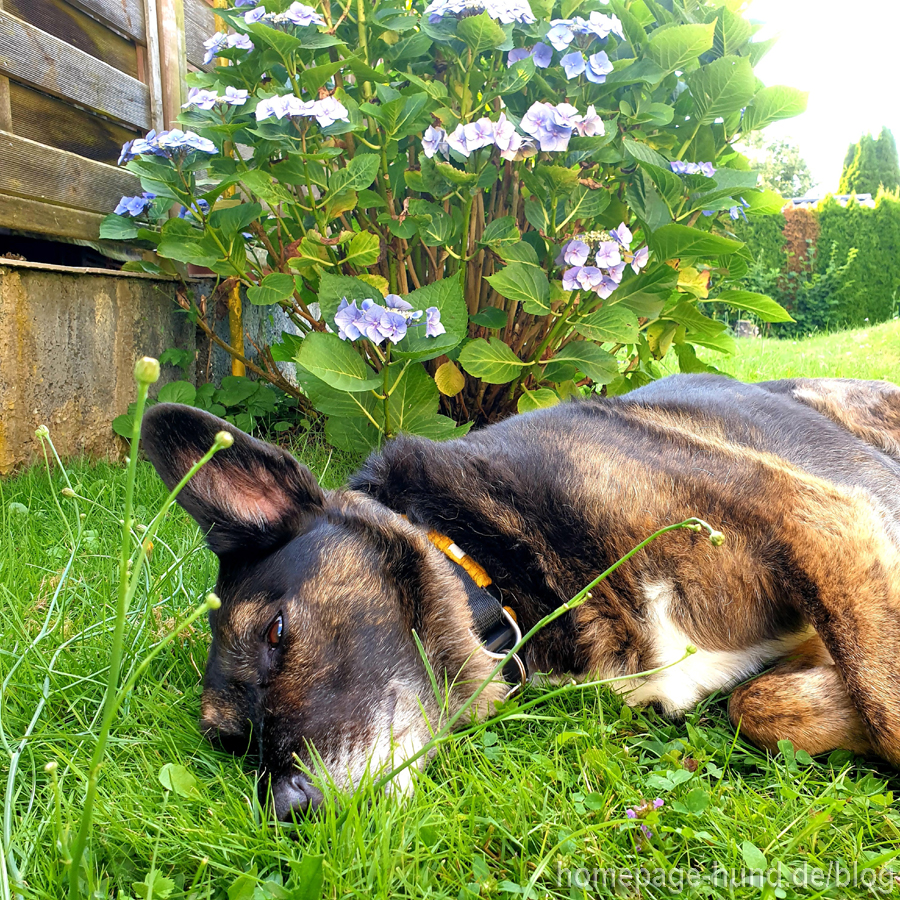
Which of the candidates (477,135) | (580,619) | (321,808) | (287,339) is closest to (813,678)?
(580,619)

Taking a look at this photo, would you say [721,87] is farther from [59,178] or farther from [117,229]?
[59,178]

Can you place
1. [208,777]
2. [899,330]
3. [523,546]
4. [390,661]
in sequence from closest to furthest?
[208,777]
[390,661]
[523,546]
[899,330]

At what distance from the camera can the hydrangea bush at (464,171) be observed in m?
3.43

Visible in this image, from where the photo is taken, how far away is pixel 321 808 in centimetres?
172

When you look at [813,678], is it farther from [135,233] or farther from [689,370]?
[135,233]

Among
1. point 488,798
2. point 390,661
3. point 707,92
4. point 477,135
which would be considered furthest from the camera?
point 707,92

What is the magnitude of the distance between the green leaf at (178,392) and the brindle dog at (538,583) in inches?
97.0

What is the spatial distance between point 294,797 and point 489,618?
0.84 meters

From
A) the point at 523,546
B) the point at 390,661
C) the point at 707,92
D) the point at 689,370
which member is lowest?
the point at 390,661

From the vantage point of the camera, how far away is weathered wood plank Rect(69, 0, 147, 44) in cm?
481

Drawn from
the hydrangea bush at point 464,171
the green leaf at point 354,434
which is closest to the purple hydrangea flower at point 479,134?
the hydrangea bush at point 464,171

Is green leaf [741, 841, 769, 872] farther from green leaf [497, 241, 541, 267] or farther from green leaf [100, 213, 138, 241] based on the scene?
green leaf [100, 213, 138, 241]

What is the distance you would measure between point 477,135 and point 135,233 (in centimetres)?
220

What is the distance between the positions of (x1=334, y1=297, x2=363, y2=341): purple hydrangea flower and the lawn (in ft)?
5.03
